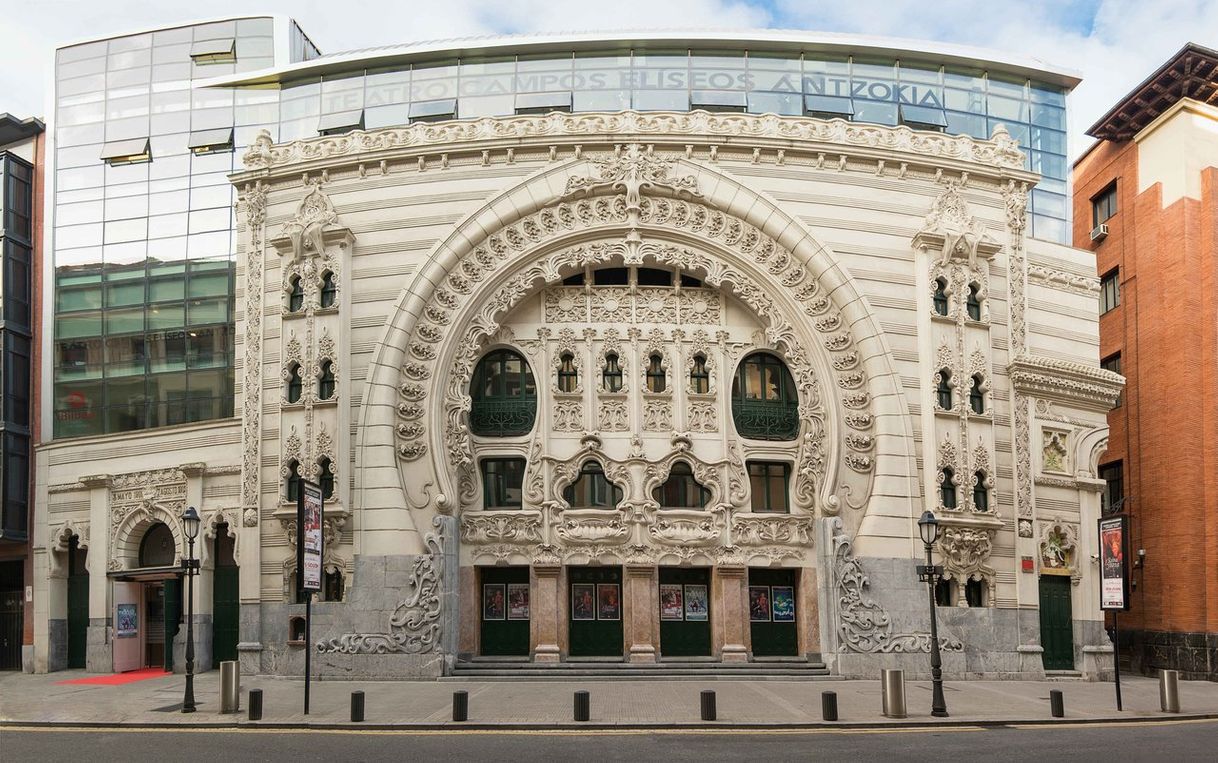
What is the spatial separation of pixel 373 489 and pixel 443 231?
8.39 metres

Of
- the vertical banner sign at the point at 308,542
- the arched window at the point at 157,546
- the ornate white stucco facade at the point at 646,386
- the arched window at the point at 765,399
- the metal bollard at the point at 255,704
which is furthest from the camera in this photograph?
the arched window at the point at 157,546

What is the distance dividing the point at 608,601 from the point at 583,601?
789mm

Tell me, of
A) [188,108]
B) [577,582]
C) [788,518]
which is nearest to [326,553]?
[577,582]

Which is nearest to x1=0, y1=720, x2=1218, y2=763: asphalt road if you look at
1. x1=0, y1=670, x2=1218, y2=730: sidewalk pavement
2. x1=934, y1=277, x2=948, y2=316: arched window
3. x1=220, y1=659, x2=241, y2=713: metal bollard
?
x1=0, y1=670, x2=1218, y2=730: sidewalk pavement

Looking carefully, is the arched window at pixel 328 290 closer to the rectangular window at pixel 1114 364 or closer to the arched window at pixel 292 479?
the arched window at pixel 292 479

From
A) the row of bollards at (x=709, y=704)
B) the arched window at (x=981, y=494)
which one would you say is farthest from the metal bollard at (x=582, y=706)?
the arched window at (x=981, y=494)

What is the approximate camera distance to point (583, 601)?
115 ft

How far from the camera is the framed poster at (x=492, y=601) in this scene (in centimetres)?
3494

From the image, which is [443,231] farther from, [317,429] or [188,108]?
[188,108]

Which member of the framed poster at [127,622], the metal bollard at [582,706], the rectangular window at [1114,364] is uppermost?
the rectangular window at [1114,364]

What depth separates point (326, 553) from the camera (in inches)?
1314

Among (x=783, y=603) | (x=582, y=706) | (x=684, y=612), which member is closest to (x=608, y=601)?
(x=684, y=612)

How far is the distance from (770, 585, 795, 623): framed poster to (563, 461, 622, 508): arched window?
5862 millimetres

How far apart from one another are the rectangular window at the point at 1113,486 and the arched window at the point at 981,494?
10.4 m
